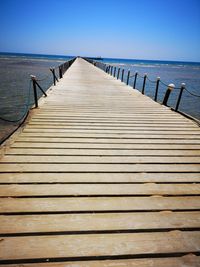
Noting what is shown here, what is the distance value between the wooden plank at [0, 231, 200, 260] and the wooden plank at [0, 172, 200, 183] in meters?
1.00

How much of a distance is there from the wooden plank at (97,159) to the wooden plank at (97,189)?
0.70 metres

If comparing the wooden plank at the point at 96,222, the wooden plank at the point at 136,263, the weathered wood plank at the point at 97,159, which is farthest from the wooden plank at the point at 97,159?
the wooden plank at the point at 136,263

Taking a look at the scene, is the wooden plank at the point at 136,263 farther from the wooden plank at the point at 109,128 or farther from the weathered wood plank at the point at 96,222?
the wooden plank at the point at 109,128

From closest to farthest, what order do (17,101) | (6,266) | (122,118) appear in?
(6,266), (122,118), (17,101)

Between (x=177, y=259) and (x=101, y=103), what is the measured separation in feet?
21.6

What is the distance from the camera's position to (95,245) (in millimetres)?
2127

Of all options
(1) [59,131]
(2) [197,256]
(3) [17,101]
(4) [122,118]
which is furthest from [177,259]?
(3) [17,101]

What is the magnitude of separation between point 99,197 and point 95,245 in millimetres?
738

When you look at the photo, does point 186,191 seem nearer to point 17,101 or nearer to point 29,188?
point 29,188

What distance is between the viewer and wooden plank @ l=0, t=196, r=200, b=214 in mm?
2578

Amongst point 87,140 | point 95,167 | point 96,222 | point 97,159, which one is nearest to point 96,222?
point 96,222

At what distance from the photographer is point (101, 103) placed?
817 centimetres

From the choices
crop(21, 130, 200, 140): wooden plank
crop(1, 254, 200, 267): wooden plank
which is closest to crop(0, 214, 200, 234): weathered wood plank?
crop(1, 254, 200, 267): wooden plank

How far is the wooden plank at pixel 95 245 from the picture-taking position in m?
2.03
